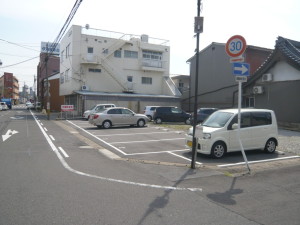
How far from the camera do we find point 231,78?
30.4 metres

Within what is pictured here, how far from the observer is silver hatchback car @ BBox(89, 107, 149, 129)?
20188 millimetres

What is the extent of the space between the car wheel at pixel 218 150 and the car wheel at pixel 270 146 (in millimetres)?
1969

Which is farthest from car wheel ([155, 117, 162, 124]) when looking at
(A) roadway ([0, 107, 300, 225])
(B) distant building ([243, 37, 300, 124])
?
(A) roadway ([0, 107, 300, 225])

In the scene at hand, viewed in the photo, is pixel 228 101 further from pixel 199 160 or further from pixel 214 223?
pixel 214 223

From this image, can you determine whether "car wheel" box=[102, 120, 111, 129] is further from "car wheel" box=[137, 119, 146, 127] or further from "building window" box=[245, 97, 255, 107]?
"building window" box=[245, 97, 255, 107]

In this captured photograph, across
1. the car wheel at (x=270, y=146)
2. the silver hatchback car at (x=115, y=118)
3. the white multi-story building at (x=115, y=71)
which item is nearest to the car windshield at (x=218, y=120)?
the car wheel at (x=270, y=146)

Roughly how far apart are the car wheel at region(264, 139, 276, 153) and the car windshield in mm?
1941

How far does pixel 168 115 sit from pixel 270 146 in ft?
48.1

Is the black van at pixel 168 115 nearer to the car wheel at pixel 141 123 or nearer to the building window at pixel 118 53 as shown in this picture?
the car wheel at pixel 141 123

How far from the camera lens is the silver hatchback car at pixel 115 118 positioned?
2019 cm

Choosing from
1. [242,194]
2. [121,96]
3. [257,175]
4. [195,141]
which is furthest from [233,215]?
[121,96]

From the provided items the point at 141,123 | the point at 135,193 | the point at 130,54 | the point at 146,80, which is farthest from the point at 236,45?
the point at 146,80

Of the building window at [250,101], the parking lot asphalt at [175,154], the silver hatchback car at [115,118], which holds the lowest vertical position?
the parking lot asphalt at [175,154]

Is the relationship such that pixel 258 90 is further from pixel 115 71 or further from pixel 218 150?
pixel 115 71
